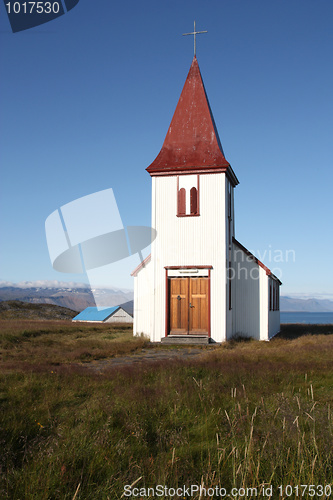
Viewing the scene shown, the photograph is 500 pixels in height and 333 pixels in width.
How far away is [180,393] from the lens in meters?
7.14

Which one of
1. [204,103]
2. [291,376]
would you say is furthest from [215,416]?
[204,103]

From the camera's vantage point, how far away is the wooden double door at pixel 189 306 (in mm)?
18453

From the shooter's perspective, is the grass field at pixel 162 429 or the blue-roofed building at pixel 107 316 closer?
the grass field at pixel 162 429

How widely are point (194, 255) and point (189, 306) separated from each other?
2.27m

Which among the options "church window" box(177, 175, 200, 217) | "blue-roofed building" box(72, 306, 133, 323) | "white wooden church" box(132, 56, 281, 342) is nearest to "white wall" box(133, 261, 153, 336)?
"white wooden church" box(132, 56, 281, 342)

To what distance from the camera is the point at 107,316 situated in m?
41.8

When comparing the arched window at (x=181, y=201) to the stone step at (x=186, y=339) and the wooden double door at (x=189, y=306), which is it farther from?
the stone step at (x=186, y=339)

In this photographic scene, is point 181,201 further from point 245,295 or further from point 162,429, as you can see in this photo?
point 162,429

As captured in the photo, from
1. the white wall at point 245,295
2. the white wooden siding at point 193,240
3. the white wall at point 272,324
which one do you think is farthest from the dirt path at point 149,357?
the white wall at point 272,324

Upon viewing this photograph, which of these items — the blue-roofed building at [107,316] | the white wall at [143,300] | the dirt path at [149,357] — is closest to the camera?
the dirt path at [149,357]

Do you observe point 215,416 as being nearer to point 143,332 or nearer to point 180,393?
point 180,393

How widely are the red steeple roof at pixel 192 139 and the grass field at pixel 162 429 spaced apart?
35.6 ft

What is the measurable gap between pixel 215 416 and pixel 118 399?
5.60 feet

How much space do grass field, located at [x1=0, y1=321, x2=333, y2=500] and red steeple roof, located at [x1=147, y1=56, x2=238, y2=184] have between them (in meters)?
10.8
